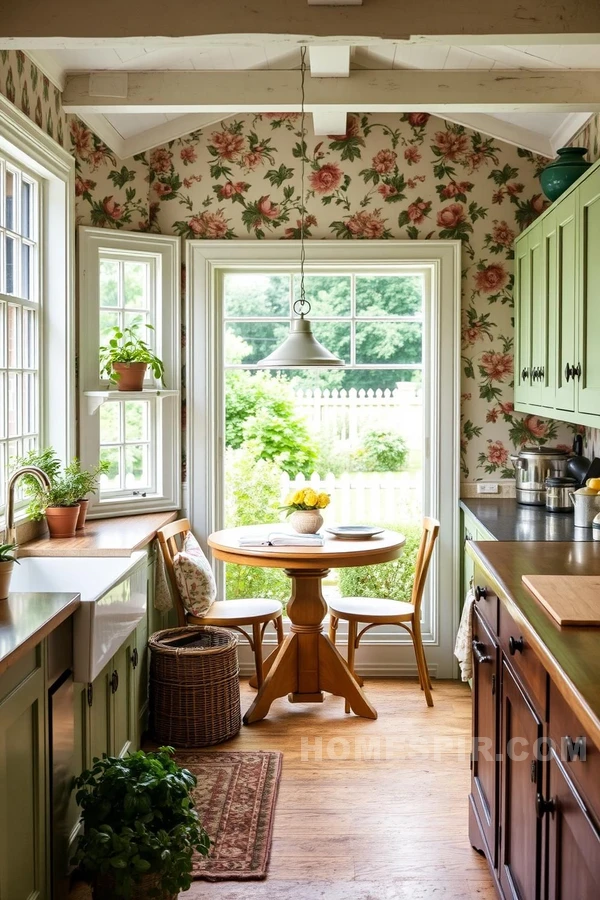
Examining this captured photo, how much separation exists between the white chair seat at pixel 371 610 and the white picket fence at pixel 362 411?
983 millimetres

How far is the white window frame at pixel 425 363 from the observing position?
484 cm

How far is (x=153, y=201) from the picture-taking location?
485 cm

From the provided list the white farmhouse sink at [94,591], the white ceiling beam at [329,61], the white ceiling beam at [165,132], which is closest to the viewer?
the white farmhouse sink at [94,591]

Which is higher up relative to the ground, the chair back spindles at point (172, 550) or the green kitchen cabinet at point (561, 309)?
the green kitchen cabinet at point (561, 309)

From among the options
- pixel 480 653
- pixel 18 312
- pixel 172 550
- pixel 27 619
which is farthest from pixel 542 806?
pixel 18 312

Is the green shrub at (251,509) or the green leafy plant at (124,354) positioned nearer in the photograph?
the green leafy plant at (124,354)

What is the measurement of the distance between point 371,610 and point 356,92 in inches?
98.0

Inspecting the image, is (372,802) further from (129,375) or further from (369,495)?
(129,375)

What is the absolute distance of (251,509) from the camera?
514 centimetres

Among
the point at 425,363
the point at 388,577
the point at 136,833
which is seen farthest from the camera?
the point at 388,577

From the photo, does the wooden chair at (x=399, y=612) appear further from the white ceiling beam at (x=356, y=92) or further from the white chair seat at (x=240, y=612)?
the white ceiling beam at (x=356, y=92)

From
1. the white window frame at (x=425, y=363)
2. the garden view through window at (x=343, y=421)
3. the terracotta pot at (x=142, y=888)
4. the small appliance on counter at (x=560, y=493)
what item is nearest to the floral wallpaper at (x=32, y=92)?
the white window frame at (x=425, y=363)

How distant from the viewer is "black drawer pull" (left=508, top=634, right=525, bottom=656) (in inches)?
85.2

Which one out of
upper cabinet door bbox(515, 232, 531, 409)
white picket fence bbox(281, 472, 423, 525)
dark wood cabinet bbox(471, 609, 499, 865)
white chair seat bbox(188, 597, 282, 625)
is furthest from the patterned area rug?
upper cabinet door bbox(515, 232, 531, 409)
